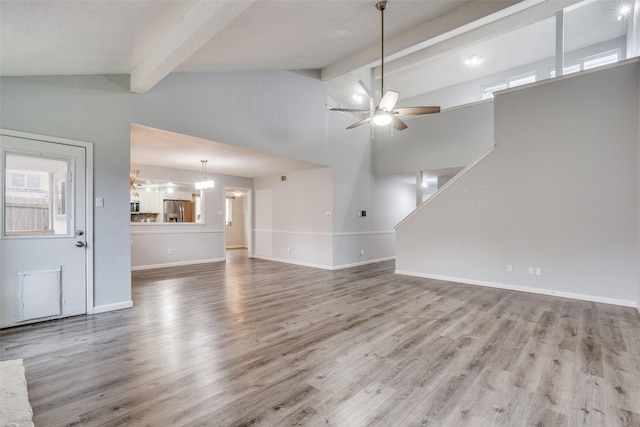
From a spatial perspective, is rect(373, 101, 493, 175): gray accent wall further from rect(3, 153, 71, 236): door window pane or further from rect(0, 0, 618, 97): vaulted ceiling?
rect(3, 153, 71, 236): door window pane

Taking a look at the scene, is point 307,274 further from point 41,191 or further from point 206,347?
point 41,191

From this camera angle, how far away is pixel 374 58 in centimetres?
533

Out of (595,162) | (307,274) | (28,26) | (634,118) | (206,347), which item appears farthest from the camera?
(307,274)

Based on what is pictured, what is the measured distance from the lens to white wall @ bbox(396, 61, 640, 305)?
4.17 meters

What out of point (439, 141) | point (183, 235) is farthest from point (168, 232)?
point (439, 141)

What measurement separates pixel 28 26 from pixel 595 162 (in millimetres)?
6768

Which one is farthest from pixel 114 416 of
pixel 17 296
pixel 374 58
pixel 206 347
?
pixel 374 58

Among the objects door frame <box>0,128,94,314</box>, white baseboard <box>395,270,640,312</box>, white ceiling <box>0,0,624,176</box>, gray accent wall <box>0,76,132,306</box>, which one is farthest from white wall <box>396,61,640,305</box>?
door frame <box>0,128,94,314</box>

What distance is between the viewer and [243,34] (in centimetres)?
347

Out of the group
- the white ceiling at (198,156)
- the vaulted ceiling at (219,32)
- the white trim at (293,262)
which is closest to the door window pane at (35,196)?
the vaulted ceiling at (219,32)

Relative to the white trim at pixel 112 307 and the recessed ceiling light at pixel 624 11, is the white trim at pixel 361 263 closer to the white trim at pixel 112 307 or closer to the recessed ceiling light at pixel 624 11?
the white trim at pixel 112 307

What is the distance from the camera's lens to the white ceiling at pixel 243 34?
2.27m

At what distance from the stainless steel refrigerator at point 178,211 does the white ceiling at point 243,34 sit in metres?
1.34

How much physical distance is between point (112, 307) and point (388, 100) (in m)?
4.43
